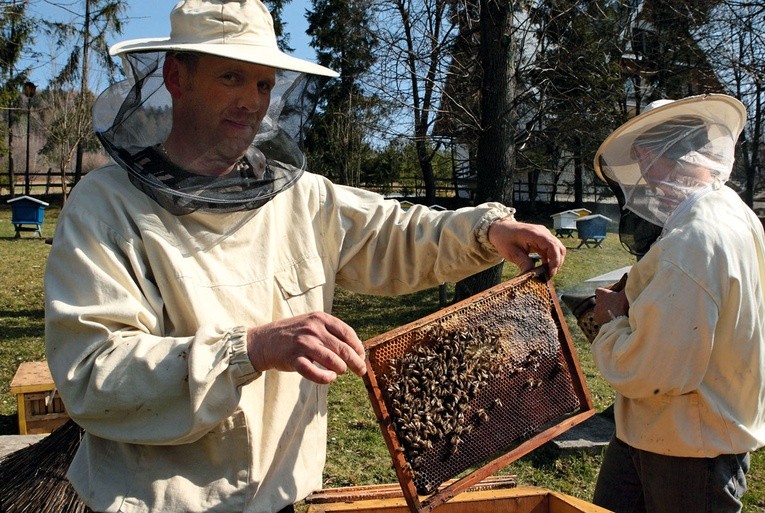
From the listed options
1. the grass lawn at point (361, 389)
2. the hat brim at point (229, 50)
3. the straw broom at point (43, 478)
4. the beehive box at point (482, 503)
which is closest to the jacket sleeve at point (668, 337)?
the beehive box at point (482, 503)

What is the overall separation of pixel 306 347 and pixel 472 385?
797 millimetres

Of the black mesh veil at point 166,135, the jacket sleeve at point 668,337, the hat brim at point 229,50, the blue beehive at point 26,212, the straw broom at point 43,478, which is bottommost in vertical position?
the straw broom at point 43,478

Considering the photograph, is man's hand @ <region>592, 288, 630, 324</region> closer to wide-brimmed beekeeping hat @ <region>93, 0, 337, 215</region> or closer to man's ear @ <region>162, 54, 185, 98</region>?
wide-brimmed beekeeping hat @ <region>93, 0, 337, 215</region>

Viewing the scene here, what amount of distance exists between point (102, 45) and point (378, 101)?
1503cm

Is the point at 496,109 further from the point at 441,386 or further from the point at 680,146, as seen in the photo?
the point at 441,386

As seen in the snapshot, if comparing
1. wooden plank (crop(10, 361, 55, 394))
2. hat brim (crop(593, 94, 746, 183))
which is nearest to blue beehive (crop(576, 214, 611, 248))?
wooden plank (crop(10, 361, 55, 394))

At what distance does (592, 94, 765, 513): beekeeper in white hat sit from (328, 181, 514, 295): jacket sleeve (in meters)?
0.65

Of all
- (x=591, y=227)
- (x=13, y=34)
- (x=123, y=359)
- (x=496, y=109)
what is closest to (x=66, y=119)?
(x=13, y=34)

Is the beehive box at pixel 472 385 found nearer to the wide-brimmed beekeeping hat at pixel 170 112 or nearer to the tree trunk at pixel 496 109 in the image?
the wide-brimmed beekeeping hat at pixel 170 112

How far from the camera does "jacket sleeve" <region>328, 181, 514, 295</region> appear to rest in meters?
2.22

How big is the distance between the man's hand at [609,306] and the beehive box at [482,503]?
763 millimetres

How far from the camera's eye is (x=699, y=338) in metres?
2.32

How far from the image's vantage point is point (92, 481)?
1.72 m

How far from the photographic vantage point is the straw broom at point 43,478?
10.6 feet
